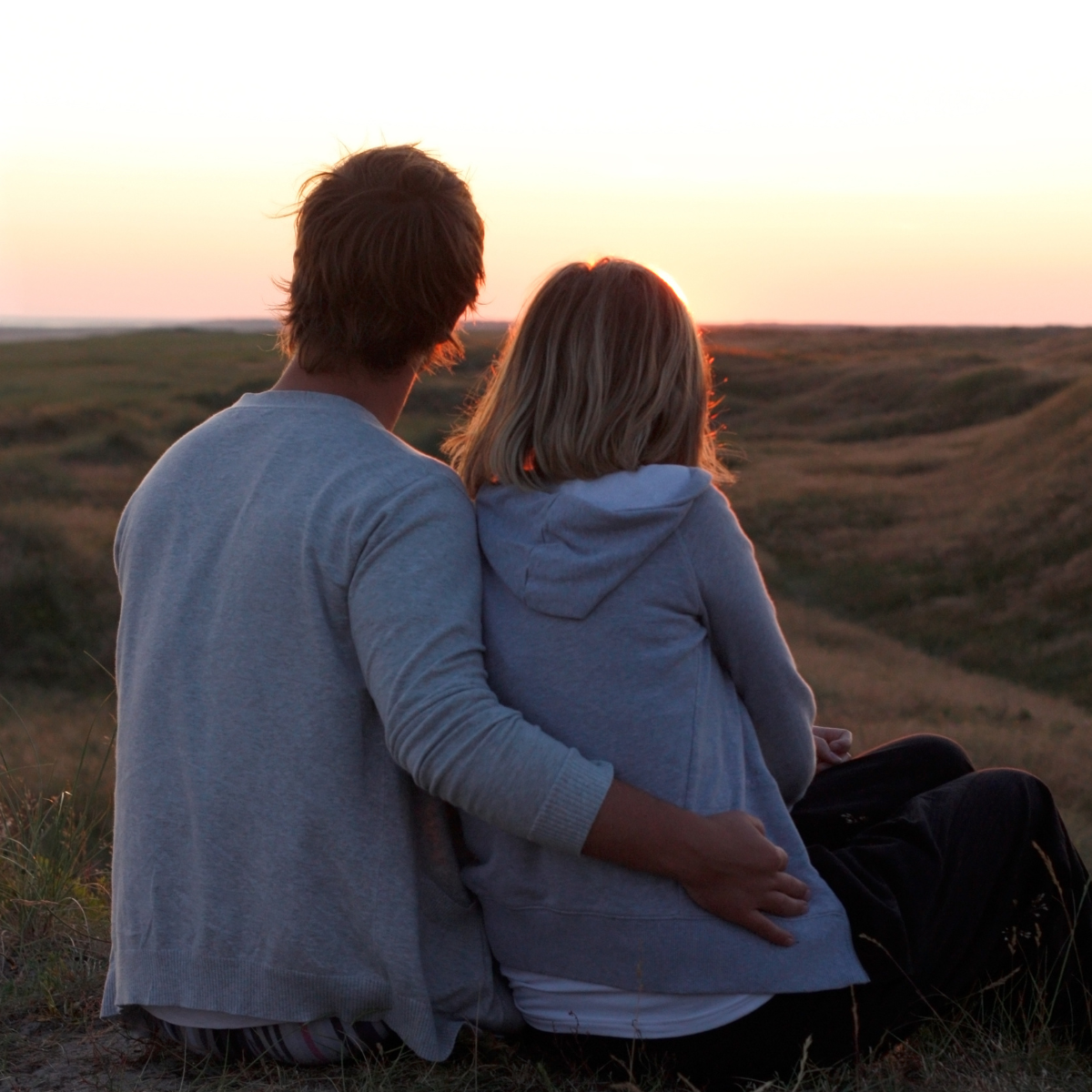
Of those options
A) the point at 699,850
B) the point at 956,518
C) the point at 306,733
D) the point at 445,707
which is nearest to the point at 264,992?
the point at 306,733

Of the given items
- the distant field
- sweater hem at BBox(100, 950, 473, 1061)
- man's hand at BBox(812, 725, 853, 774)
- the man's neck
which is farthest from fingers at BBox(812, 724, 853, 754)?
the distant field

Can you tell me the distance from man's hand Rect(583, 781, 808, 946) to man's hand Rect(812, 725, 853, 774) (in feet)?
2.25

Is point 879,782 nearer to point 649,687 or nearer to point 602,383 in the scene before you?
point 649,687

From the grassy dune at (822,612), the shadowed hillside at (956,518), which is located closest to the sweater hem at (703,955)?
the grassy dune at (822,612)

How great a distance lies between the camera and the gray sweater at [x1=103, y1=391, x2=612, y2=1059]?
175 centimetres

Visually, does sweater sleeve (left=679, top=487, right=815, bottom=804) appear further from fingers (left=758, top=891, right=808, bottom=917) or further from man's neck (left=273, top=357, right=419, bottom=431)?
man's neck (left=273, top=357, right=419, bottom=431)

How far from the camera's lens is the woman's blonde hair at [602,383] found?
189 centimetres

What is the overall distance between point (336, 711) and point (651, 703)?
0.47 metres

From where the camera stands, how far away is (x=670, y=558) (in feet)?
5.93

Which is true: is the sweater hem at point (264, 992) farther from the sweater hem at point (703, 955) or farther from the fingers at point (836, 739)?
the fingers at point (836, 739)

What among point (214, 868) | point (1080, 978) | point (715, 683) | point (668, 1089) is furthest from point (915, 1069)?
point (214, 868)

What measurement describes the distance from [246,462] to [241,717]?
1.26 ft

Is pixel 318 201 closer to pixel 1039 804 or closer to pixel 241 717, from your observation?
pixel 241 717

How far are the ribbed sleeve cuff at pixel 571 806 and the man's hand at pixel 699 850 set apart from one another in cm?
2
